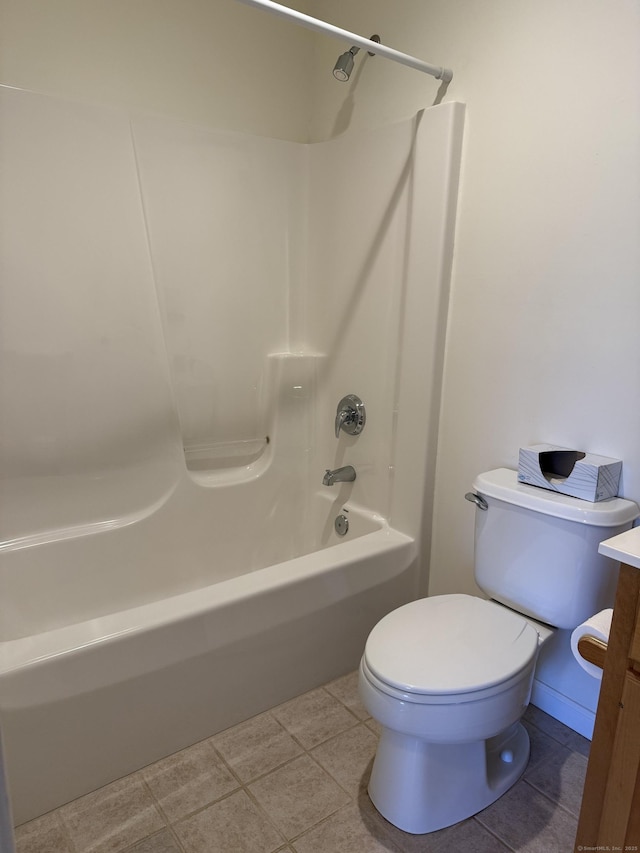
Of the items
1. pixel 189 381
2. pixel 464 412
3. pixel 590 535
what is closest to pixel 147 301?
pixel 189 381

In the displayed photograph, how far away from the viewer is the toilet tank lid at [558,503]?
4.45ft

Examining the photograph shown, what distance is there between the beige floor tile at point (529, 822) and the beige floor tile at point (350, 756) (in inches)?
12.0

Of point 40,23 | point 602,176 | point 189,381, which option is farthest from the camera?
point 189,381

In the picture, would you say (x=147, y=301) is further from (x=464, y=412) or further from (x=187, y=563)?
(x=464, y=412)

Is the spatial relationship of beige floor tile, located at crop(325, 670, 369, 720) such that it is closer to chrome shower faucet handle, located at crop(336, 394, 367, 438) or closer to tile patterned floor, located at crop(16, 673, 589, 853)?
tile patterned floor, located at crop(16, 673, 589, 853)

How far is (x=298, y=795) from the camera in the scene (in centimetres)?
143

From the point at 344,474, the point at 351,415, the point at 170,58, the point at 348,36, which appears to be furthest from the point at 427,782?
the point at 170,58

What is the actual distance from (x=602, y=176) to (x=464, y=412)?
763 mm

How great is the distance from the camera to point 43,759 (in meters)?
1.31

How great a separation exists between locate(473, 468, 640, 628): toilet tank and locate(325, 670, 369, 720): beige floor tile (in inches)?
21.6

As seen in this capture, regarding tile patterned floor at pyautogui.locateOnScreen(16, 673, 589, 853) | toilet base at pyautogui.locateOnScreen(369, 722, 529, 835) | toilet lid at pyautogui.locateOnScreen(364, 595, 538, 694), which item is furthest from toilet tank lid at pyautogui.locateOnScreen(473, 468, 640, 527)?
tile patterned floor at pyautogui.locateOnScreen(16, 673, 589, 853)

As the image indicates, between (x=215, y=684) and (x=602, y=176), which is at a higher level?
(x=602, y=176)

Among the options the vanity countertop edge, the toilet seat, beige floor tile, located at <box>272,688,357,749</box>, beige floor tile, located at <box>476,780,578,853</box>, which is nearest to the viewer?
the vanity countertop edge

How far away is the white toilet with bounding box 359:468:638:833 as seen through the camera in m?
1.22
